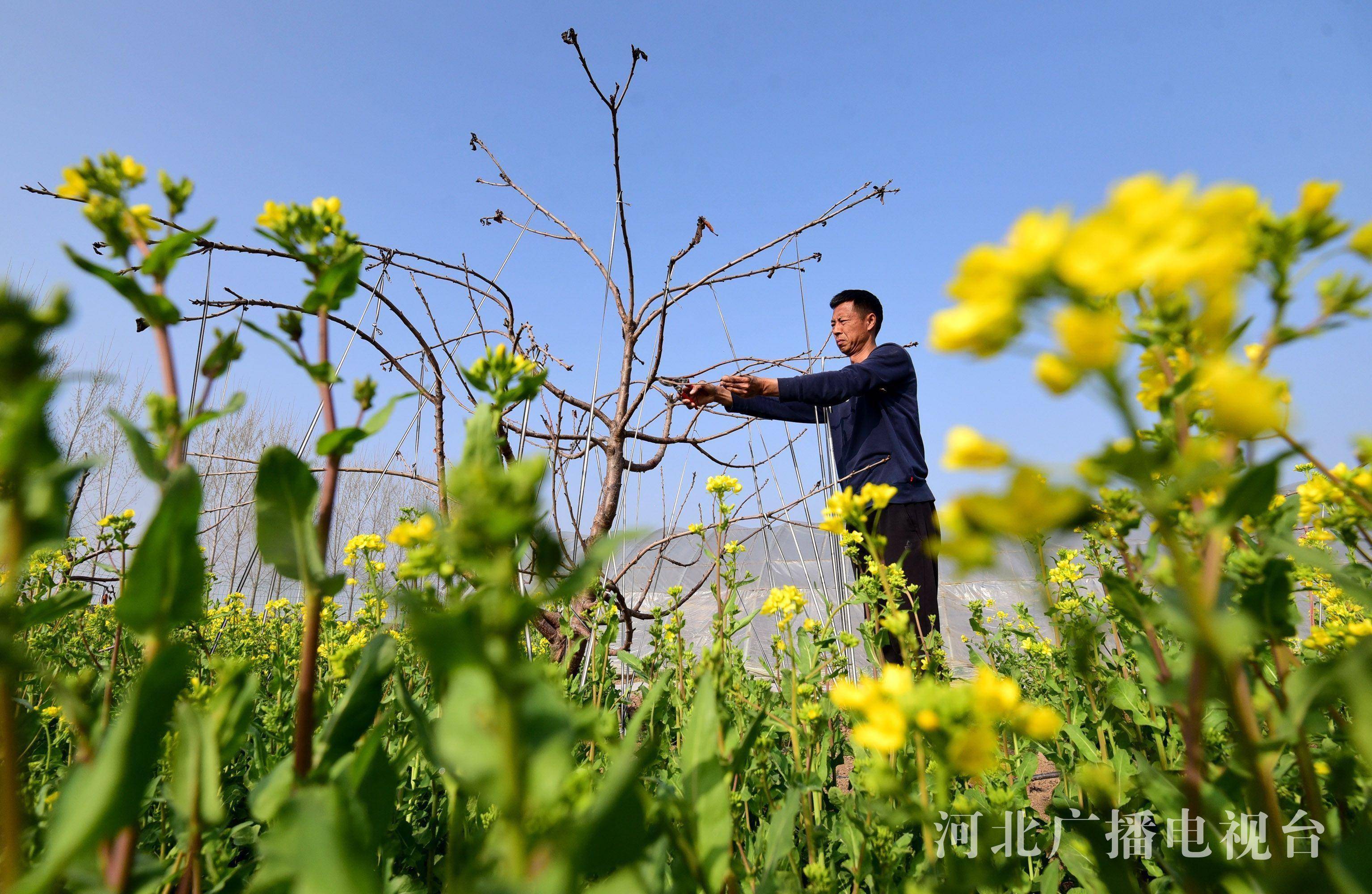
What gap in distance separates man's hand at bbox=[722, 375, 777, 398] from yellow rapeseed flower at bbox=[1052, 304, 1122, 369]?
289cm

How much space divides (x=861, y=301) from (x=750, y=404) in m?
1.20

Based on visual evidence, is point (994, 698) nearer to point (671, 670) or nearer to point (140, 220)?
point (671, 670)

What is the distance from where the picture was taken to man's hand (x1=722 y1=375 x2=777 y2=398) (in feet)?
10.9

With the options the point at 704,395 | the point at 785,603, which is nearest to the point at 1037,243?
the point at 785,603

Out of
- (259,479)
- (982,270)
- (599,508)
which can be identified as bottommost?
(259,479)

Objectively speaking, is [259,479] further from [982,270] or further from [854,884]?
[854,884]

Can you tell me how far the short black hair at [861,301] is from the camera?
4.27 metres

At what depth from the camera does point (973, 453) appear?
0.46m

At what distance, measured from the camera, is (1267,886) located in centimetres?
41

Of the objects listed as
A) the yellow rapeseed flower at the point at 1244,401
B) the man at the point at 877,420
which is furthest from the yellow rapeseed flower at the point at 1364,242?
the man at the point at 877,420

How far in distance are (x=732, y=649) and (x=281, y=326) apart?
152 cm

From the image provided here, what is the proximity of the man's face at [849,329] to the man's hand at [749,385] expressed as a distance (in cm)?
99

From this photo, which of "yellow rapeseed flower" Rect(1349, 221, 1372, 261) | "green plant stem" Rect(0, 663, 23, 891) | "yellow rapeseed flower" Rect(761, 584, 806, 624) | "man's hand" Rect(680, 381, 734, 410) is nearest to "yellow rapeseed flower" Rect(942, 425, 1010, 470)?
"yellow rapeseed flower" Rect(1349, 221, 1372, 261)

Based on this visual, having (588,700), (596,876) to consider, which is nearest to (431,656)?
(596,876)
